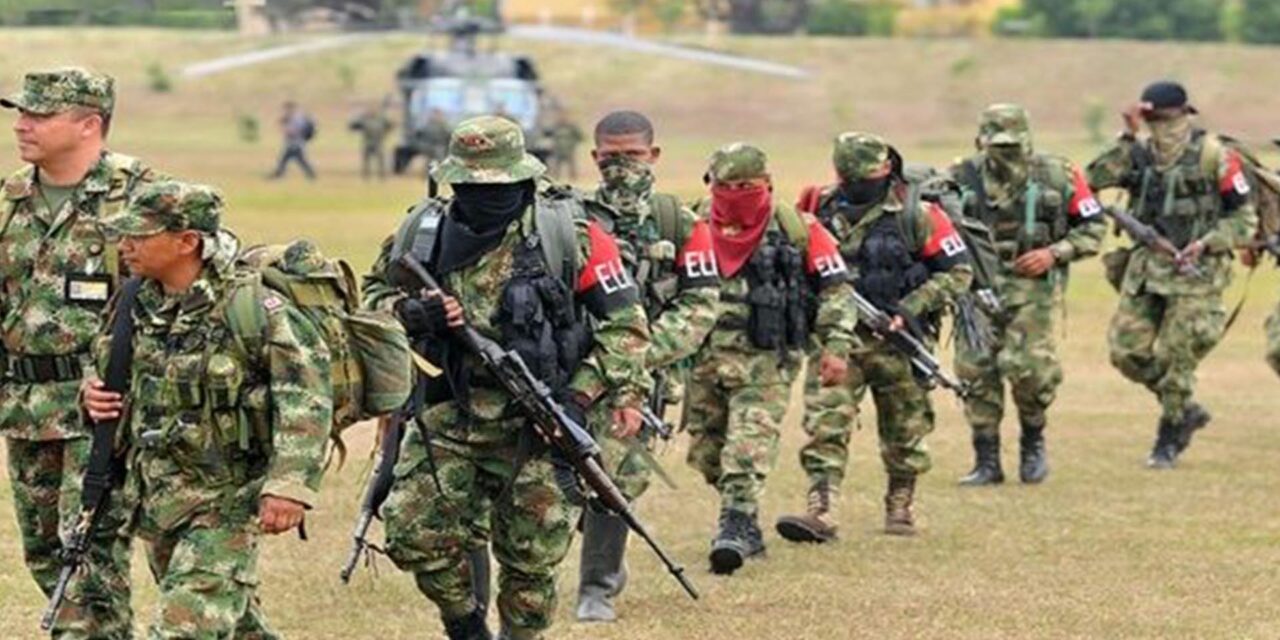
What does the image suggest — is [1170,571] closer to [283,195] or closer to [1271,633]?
[1271,633]

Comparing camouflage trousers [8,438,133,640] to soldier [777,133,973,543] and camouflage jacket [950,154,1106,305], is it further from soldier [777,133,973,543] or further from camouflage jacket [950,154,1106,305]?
camouflage jacket [950,154,1106,305]

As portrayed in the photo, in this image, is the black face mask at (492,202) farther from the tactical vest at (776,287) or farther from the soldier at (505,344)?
the tactical vest at (776,287)

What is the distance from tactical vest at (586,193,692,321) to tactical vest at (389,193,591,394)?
3.77ft

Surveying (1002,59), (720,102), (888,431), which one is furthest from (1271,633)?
(1002,59)

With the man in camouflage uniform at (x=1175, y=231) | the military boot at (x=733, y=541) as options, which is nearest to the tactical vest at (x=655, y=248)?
the military boot at (x=733, y=541)

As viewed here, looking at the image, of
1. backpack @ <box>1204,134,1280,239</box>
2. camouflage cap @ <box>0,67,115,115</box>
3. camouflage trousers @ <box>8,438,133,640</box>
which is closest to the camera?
camouflage trousers @ <box>8,438,133,640</box>

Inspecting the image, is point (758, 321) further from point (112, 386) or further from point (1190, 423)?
point (1190, 423)

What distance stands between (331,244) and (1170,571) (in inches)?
857

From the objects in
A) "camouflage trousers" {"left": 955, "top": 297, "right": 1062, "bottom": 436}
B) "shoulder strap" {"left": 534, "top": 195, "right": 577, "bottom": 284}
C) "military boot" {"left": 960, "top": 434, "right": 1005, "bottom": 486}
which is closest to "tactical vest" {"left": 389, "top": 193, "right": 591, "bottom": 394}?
"shoulder strap" {"left": 534, "top": 195, "right": 577, "bottom": 284}

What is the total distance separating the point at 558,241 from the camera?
28.4ft

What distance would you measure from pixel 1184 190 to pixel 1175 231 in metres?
0.23

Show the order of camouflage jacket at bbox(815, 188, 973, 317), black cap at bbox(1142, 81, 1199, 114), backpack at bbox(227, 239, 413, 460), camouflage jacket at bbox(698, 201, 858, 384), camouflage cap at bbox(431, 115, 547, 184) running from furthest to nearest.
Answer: black cap at bbox(1142, 81, 1199, 114)
camouflage jacket at bbox(815, 188, 973, 317)
camouflage jacket at bbox(698, 201, 858, 384)
camouflage cap at bbox(431, 115, 547, 184)
backpack at bbox(227, 239, 413, 460)

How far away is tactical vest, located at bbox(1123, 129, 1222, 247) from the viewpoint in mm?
15250

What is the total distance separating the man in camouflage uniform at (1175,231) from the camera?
49.9 ft
